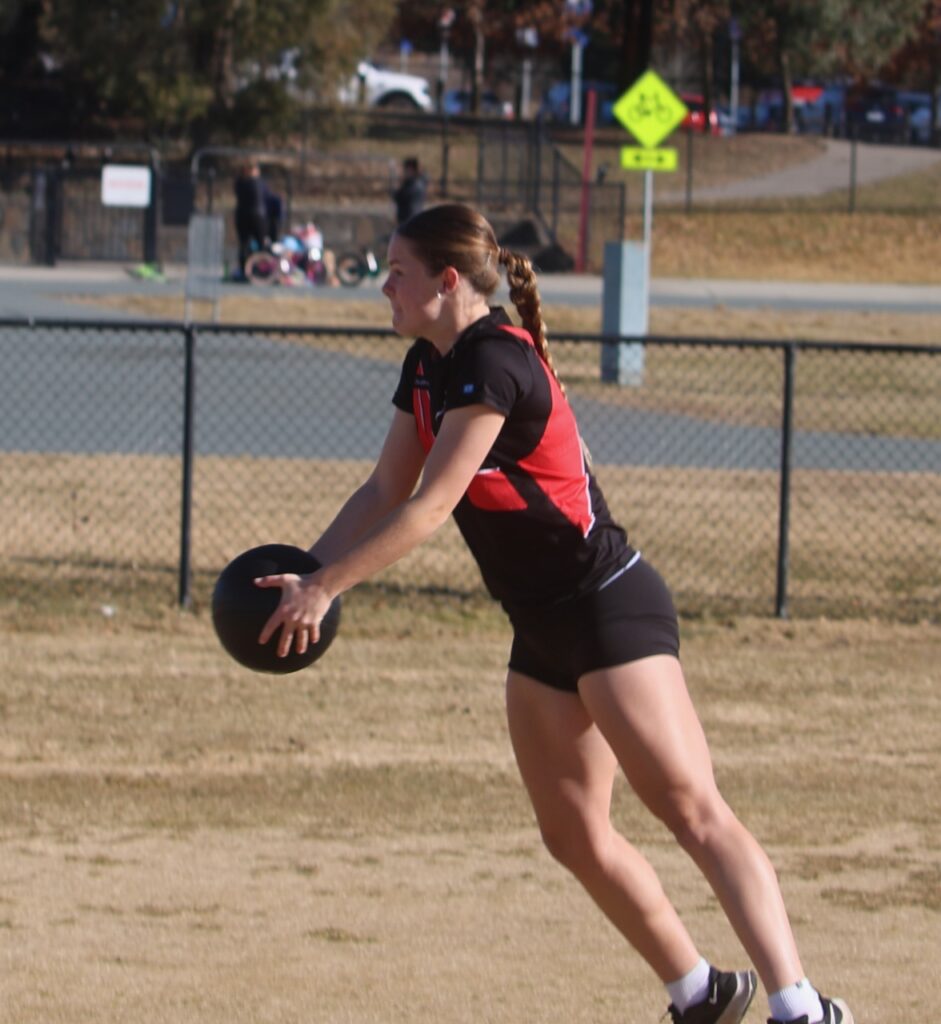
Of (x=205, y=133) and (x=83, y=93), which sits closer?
(x=205, y=133)

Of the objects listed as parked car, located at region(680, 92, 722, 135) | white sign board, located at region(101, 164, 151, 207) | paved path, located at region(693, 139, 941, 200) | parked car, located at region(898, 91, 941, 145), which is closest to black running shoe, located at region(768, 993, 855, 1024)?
white sign board, located at region(101, 164, 151, 207)

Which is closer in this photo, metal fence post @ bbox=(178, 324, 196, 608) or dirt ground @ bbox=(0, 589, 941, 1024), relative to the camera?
dirt ground @ bbox=(0, 589, 941, 1024)

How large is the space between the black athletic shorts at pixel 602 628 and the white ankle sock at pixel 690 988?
0.72m

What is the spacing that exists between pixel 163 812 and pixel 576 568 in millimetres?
2892

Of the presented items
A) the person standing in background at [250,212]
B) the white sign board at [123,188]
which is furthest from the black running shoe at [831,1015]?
the person standing in background at [250,212]

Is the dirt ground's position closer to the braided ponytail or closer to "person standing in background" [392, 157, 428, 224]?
the braided ponytail

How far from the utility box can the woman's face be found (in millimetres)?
13897

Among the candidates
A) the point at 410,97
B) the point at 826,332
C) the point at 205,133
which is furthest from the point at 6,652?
the point at 410,97

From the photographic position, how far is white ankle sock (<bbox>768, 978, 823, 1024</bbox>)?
3.80 metres

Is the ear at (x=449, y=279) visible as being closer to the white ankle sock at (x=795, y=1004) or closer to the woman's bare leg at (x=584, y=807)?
the woman's bare leg at (x=584, y=807)

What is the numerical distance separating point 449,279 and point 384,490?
1.95 feet

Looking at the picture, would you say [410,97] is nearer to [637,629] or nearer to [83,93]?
[83,93]

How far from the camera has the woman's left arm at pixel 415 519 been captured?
147 inches

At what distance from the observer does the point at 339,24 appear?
44.3 m
